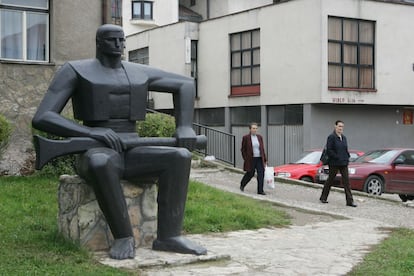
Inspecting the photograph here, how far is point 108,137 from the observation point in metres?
6.84

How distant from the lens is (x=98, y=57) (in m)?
7.22

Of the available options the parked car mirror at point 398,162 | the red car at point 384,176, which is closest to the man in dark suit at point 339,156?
the red car at point 384,176

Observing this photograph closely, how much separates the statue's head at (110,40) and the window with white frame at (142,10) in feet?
140

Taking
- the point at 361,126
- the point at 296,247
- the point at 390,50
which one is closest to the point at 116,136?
the point at 296,247

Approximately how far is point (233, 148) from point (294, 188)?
9379 mm

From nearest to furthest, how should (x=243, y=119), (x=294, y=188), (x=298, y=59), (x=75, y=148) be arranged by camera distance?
(x=75, y=148) < (x=294, y=188) < (x=298, y=59) < (x=243, y=119)

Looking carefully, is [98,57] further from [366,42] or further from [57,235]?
[366,42]

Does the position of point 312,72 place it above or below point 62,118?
above

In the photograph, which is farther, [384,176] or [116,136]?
[384,176]

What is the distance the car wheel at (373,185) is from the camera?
16.6 m

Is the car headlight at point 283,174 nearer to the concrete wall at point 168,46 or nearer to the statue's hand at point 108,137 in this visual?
the statue's hand at point 108,137

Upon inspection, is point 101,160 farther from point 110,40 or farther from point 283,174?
point 283,174

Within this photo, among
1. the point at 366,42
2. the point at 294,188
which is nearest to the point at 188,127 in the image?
the point at 294,188

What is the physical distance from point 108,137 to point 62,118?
517 millimetres
